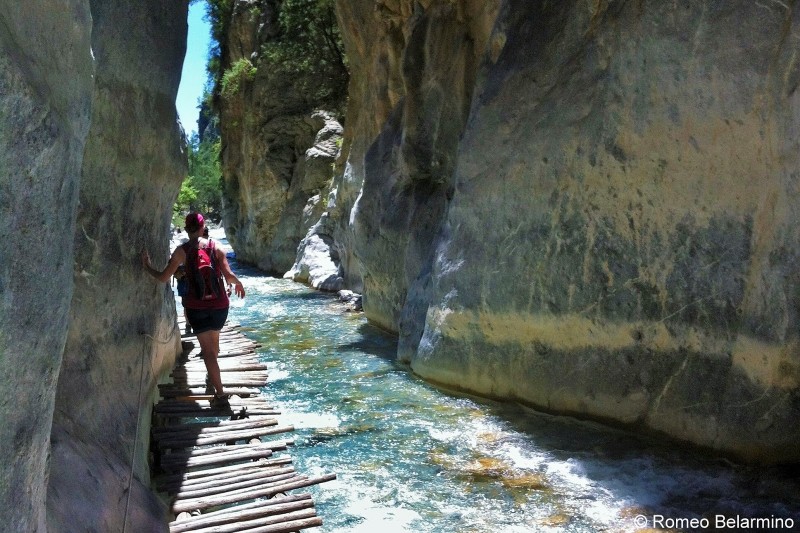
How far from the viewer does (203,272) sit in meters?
7.04

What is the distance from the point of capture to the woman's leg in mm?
7273

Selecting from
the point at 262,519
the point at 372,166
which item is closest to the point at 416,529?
the point at 262,519

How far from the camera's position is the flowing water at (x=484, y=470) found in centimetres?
557

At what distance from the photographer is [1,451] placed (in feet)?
8.36

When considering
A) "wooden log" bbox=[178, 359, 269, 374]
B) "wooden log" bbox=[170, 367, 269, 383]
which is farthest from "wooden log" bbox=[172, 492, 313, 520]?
"wooden log" bbox=[178, 359, 269, 374]

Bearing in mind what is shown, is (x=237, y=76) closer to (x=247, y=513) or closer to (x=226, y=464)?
(x=226, y=464)

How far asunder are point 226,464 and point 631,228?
4.26 meters

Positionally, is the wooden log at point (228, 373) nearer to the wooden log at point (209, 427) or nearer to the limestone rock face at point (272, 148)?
the wooden log at point (209, 427)

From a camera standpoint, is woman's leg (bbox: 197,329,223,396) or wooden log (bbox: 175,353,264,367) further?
wooden log (bbox: 175,353,264,367)

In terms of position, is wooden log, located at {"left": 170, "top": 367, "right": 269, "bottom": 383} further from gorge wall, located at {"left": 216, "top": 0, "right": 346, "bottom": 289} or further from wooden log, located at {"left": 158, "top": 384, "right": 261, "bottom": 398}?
gorge wall, located at {"left": 216, "top": 0, "right": 346, "bottom": 289}

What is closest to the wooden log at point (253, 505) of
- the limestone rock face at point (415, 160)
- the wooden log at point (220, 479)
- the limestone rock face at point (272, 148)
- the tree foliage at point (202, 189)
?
the wooden log at point (220, 479)

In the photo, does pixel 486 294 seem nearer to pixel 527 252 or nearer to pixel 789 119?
pixel 527 252

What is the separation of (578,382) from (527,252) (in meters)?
1.54

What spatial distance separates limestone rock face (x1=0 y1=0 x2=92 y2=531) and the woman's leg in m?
4.13
